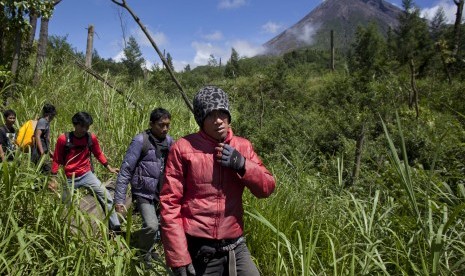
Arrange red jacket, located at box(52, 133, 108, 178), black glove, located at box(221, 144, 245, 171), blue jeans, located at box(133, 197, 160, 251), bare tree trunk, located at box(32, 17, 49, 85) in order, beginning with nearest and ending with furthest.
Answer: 1. black glove, located at box(221, 144, 245, 171)
2. blue jeans, located at box(133, 197, 160, 251)
3. red jacket, located at box(52, 133, 108, 178)
4. bare tree trunk, located at box(32, 17, 49, 85)

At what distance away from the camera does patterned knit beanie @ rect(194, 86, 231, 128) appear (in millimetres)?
1811

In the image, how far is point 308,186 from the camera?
3.62 metres

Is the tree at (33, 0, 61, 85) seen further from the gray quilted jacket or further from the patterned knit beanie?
the patterned knit beanie

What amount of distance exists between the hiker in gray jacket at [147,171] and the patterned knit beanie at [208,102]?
154 centimetres

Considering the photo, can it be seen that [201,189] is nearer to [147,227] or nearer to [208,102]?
[208,102]

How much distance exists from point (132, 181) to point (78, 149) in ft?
3.57

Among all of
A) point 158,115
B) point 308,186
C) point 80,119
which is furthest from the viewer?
point 80,119

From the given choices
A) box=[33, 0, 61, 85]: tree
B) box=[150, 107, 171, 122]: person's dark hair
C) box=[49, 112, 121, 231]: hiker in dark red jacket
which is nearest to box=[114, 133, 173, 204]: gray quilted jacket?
box=[150, 107, 171, 122]: person's dark hair

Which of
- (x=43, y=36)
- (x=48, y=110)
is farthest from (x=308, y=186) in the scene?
(x=43, y=36)

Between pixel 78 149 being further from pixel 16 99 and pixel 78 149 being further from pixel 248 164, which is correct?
pixel 16 99

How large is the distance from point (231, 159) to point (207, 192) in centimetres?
25

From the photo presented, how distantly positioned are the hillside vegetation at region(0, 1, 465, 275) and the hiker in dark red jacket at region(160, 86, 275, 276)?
0.69 feet

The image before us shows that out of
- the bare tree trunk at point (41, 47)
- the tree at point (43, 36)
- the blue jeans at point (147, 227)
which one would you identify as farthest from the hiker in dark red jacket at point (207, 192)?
the bare tree trunk at point (41, 47)

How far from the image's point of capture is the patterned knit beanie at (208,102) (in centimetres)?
181
